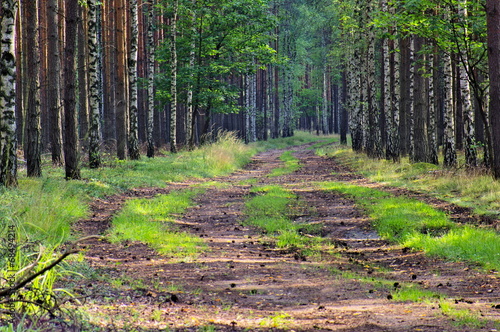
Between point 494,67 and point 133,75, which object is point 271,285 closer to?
point 494,67

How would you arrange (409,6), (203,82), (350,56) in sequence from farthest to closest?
(350,56)
(203,82)
(409,6)

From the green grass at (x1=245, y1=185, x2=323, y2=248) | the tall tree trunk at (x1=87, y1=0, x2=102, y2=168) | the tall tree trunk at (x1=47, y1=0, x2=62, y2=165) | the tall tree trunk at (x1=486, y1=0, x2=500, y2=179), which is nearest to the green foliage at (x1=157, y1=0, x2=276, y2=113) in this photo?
the tall tree trunk at (x1=87, y1=0, x2=102, y2=168)

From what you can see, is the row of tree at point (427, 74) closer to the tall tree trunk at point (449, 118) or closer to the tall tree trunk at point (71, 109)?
the tall tree trunk at point (449, 118)

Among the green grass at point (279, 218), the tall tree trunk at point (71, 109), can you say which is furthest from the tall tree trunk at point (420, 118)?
the tall tree trunk at point (71, 109)

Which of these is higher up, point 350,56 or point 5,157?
point 350,56

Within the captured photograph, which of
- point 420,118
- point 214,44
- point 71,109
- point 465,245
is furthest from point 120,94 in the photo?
point 465,245

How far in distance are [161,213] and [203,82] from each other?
62.1 ft

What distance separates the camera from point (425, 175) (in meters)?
17.0

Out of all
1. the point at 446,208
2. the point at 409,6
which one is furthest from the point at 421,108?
the point at 446,208

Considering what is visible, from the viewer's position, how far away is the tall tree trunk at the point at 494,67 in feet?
41.0

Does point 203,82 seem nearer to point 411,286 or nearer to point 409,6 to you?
point 409,6

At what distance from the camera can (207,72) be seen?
28.6 m

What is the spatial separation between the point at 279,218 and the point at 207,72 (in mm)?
18977

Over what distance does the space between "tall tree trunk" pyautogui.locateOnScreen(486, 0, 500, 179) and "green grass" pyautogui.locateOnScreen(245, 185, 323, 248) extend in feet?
18.1
